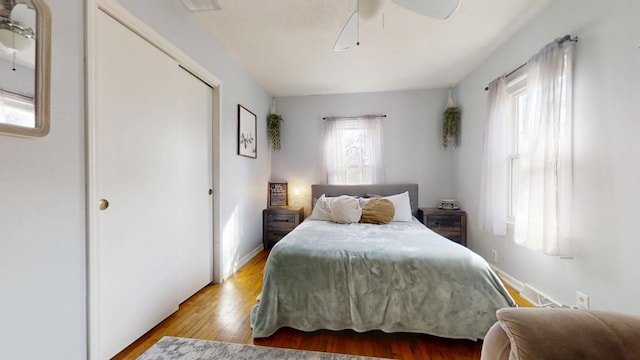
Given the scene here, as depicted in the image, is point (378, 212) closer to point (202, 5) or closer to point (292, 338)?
point (292, 338)

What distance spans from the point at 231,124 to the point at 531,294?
351cm

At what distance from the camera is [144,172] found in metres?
1.72

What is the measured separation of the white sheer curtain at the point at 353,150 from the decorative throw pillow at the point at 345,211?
0.98 m

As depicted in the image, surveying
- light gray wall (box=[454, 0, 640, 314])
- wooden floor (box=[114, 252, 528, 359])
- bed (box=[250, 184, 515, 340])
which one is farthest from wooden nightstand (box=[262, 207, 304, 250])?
light gray wall (box=[454, 0, 640, 314])

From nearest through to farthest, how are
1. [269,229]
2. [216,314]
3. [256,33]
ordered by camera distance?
[216,314]
[256,33]
[269,229]

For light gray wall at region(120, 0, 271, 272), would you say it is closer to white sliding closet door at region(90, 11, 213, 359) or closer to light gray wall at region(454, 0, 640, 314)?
white sliding closet door at region(90, 11, 213, 359)

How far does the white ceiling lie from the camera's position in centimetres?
202

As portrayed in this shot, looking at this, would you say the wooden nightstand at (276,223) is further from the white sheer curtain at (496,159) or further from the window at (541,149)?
the window at (541,149)

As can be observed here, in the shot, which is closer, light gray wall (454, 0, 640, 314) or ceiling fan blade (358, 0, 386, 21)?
light gray wall (454, 0, 640, 314)

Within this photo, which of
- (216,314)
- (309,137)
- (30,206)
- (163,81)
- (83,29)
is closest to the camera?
(30,206)

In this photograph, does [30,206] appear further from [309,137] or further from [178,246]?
[309,137]

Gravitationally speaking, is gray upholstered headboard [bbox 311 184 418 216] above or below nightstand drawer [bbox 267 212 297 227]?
above

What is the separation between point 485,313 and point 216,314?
2.03 m

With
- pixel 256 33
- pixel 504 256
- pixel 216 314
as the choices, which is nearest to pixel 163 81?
pixel 256 33
